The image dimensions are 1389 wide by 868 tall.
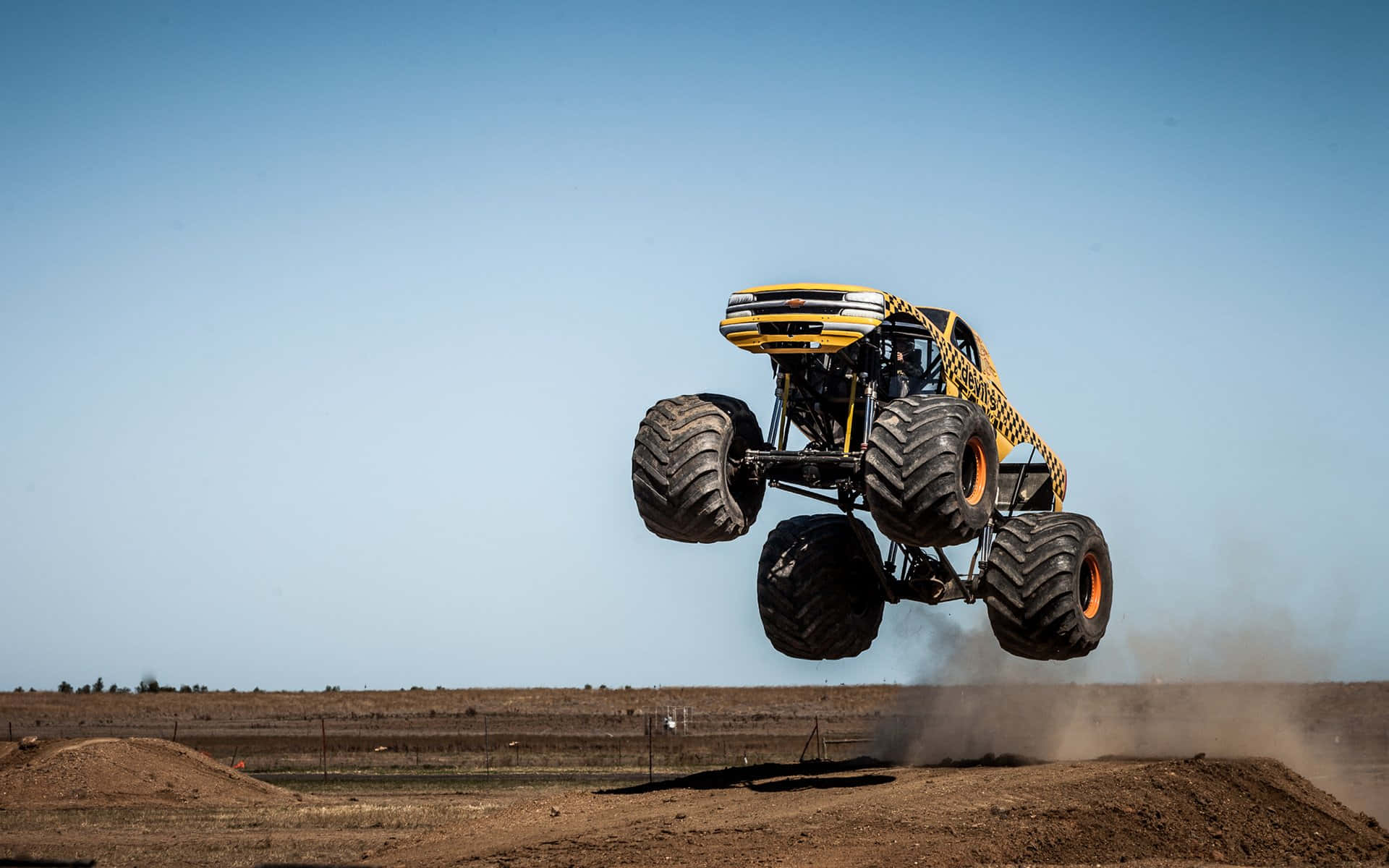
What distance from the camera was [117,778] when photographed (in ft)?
94.0

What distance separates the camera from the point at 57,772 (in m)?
28.4

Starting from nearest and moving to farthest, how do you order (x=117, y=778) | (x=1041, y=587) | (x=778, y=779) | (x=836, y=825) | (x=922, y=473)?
(x=922, y=473) → (x=836, y=825) → (x=1041, y=587) → (x=778, y=779) → (x=117, y=778)

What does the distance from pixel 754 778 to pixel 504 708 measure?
56.3 metres

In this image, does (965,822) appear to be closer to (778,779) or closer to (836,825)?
(836,825)

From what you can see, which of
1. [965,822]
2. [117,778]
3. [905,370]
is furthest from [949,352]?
[117,778]

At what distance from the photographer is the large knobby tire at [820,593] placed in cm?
2073

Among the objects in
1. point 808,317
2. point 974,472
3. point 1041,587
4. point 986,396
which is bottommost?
point 1041,587

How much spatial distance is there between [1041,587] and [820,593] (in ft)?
10.8

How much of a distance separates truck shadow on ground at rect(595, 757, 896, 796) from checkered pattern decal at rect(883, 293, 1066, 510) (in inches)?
213

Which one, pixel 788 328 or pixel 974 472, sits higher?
pixel 788 328

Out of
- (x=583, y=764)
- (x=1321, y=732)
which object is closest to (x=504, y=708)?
(x=583, y=764)

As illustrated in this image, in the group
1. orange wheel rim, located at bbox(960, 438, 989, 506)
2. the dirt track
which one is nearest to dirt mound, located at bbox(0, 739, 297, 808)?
the dirt track

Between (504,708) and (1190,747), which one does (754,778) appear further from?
(504,708)

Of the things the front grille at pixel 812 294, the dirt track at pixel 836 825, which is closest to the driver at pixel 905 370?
the front grille at pixel 812 294
